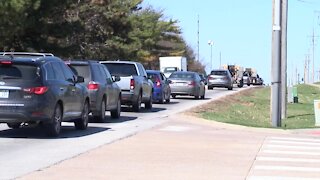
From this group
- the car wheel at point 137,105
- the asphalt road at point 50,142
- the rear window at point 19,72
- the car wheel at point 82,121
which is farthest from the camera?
the car wheel at point 137,105

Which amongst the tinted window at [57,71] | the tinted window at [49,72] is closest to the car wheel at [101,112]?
the tinted window at [57,71]

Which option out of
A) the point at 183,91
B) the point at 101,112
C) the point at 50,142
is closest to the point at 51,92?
the point at 50,142

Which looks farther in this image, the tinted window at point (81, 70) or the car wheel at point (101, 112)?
the car wheel at point (101, 112)

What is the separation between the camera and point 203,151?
12.9 metres

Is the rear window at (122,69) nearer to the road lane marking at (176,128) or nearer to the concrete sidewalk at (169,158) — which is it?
the road lane marking at (176,128)

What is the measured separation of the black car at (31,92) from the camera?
14.0 m

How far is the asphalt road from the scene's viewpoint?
10578mm

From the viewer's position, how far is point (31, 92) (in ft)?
46.0

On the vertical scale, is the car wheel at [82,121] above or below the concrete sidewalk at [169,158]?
above

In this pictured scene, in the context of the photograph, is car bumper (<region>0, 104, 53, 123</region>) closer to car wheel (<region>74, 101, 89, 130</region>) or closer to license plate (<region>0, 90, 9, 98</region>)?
license plate (<region>0, 90, 9, 98</region>)

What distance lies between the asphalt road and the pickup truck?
2826mm

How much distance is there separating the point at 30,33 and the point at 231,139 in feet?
93.4

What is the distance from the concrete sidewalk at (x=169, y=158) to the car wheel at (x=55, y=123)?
1662 millimetres

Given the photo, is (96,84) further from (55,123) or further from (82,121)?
(55,123)
